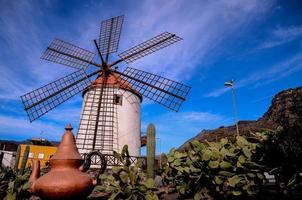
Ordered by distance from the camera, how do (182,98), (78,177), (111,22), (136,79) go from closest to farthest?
(78,177)
(182,98)
(136,79)
(111,22)

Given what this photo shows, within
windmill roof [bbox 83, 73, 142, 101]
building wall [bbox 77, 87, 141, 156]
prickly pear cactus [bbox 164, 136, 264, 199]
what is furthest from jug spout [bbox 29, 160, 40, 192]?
windmill roof [bbox 83, 73, 142, 101]

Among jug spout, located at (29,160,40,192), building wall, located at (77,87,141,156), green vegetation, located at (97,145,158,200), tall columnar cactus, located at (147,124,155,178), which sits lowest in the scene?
green vegetation, located at (97,145,158,200)

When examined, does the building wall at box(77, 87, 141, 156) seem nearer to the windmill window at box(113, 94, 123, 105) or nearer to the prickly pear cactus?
the windmill window at box(113, 94, 123, 105)

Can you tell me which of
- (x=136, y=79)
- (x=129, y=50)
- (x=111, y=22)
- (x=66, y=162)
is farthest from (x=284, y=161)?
(x=111, y=22)

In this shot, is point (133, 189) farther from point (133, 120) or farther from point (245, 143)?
point (133, 120)

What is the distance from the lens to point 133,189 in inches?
145

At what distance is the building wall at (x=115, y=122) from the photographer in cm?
1177

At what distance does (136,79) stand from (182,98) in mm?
2596

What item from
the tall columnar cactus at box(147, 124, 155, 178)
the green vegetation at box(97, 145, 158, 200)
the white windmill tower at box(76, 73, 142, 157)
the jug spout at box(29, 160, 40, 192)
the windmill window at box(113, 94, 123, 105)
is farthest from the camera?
the windmill window at box(113, 94, 123, 105)

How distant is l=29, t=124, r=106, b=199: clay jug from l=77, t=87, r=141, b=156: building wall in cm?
769

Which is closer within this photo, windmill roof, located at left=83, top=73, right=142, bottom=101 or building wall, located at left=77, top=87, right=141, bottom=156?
building wall, located at left=77, top=87, right=141, bottom=156

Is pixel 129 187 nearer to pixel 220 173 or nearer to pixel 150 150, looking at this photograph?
pixel 220 173

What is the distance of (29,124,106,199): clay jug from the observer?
10.8ft

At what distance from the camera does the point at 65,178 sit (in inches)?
132
